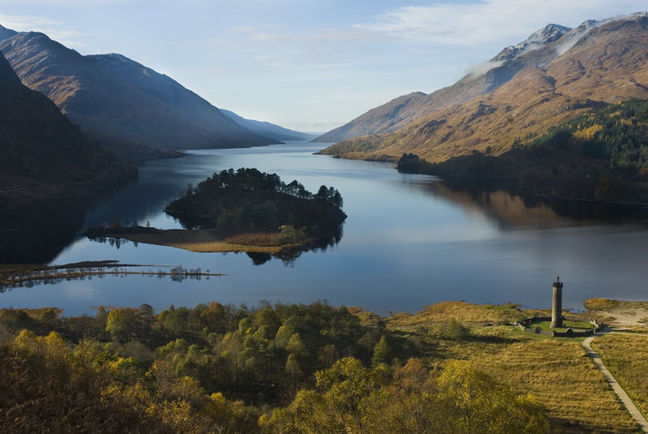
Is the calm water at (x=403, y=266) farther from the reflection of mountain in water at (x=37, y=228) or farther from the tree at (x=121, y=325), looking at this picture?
the tree at (x=121, y=325)

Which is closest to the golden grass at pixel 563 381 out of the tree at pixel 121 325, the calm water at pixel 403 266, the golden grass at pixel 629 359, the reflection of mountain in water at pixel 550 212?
the golden grass at pixel 629 359

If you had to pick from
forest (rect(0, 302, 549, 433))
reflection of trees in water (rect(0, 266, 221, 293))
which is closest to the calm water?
reflection of trees in water (rect(0, 266, 221, 293))

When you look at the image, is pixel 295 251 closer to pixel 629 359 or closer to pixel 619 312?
pixel 619 312

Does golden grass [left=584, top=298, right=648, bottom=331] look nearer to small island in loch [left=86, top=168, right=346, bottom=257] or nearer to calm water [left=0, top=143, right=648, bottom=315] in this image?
calm water [left=0, top=143, right=648, bottom=315]

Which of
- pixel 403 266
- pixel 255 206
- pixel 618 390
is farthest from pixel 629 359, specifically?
pixel 255 206

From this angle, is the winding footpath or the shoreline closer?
the winding footpath

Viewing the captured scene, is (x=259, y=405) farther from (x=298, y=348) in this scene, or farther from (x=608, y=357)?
(x=608, y=357)
